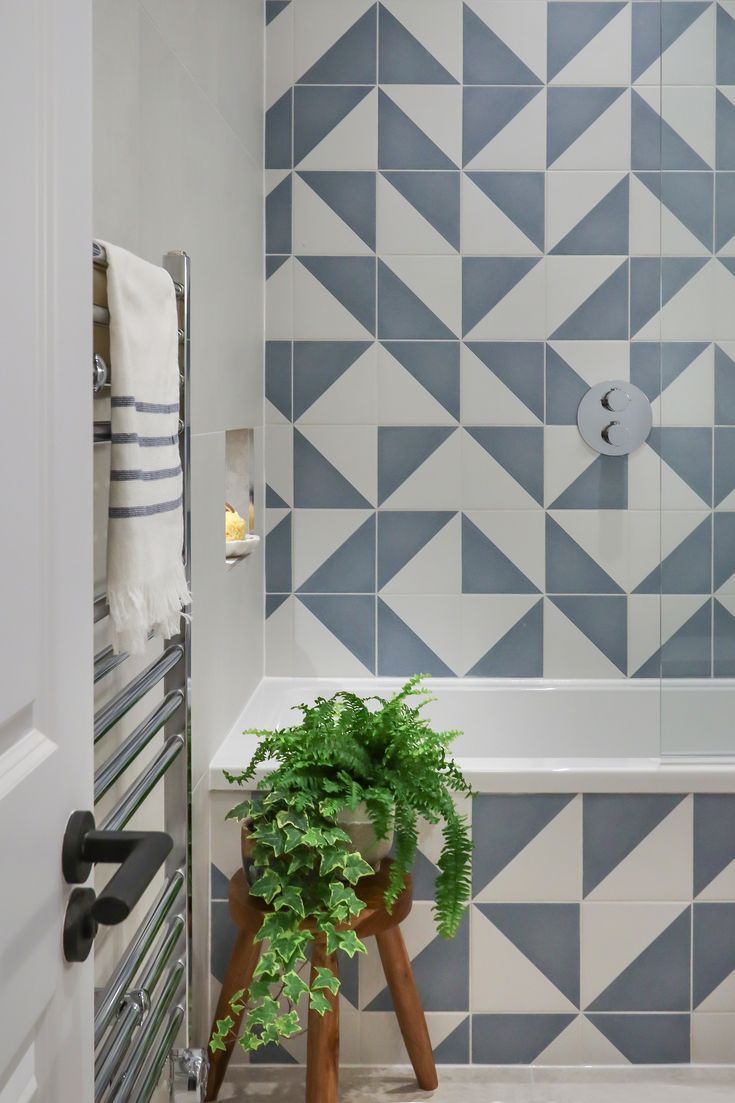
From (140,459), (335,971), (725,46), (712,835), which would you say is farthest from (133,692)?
(725,46)

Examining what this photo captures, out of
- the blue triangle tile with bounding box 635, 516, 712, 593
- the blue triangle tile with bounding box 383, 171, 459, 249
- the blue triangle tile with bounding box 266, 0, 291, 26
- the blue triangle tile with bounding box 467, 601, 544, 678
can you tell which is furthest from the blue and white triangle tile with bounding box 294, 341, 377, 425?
the blue triangle tile with bounding box 635, 516, 712, 593

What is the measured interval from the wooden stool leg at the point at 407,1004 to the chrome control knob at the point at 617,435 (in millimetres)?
1583

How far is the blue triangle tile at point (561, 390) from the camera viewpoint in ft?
10.6

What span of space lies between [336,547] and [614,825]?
1.28m

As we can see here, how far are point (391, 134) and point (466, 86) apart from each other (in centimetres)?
25

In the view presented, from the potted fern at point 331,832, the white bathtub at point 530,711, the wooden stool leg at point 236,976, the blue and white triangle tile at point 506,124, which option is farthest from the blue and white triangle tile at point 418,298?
the wooden stool leg at point 236,976

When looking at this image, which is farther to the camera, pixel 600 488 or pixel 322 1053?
pixel 600 488

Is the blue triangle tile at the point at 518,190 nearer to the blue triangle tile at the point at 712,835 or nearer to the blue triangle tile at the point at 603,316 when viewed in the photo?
the blue triangle tile at the point at 603,316

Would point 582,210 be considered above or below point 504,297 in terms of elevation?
above

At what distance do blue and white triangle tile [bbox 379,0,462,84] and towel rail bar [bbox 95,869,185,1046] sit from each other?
7.93 ft

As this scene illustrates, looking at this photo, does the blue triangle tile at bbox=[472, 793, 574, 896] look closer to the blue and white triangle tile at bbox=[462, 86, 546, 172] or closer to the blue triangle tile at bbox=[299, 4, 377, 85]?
the blue and white triangle tile at bbox=[462, 86, 546, 172]

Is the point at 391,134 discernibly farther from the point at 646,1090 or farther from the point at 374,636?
the point at 646,1090

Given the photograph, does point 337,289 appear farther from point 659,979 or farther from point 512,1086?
point 512,1086

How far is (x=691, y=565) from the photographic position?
2.43 meters
